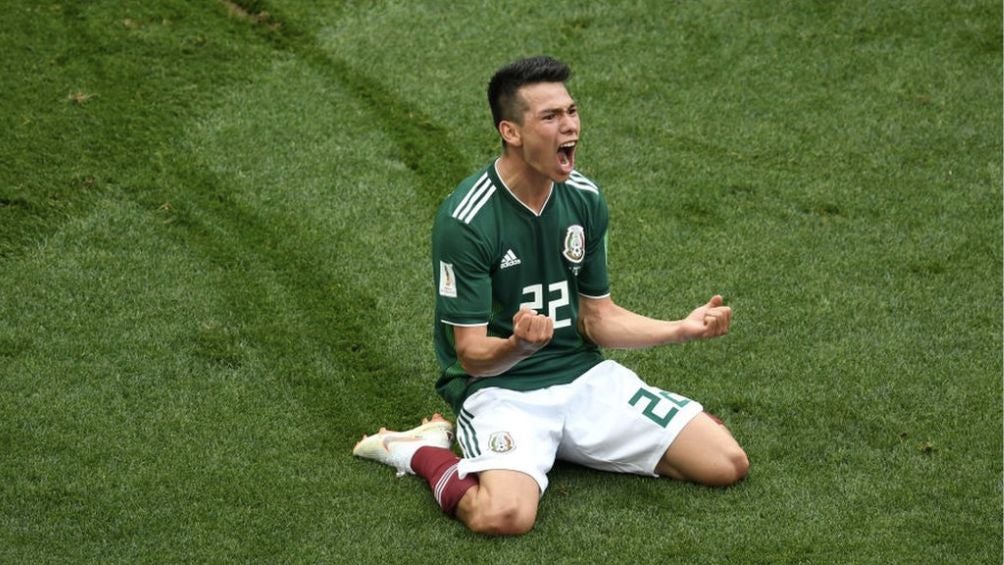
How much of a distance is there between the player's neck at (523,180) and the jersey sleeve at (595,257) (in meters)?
0.23

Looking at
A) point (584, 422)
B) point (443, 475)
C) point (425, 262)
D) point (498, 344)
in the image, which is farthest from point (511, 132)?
point (425, 262)

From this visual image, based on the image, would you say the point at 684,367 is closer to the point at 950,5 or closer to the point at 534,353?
the point at 534,353

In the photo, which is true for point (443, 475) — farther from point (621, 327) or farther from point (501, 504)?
point (621, 327)

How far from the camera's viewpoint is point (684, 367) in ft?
20.6

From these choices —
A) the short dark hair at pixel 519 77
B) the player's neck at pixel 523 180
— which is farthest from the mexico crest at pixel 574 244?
the short dark hair at pixel 519 77

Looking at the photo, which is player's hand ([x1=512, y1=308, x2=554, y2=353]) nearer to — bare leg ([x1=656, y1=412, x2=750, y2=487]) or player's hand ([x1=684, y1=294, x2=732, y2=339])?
player's hand ([x1=684, y1=294, x2=732, y2=339])

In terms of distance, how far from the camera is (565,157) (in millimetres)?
5258

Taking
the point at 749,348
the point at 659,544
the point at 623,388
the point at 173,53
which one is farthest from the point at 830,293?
the point at 173,53

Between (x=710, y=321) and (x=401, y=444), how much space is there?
1.22 m

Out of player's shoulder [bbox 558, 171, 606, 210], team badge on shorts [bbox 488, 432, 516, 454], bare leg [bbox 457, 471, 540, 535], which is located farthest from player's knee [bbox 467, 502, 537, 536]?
player's shoulder [bbox 558, 171, 606, 210]

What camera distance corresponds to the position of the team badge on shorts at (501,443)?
5.28 m

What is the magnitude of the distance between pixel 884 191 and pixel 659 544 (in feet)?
10.1

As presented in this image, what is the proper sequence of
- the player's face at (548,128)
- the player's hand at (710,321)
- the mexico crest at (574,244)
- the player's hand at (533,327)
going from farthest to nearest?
the mexico crest at (574,244)
the player's face at (548,128)
the player's hand at (710,321)
the player's hand at (533,327)

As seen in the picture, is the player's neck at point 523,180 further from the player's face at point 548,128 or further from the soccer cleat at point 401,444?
the soccer cleat at point 401,444
